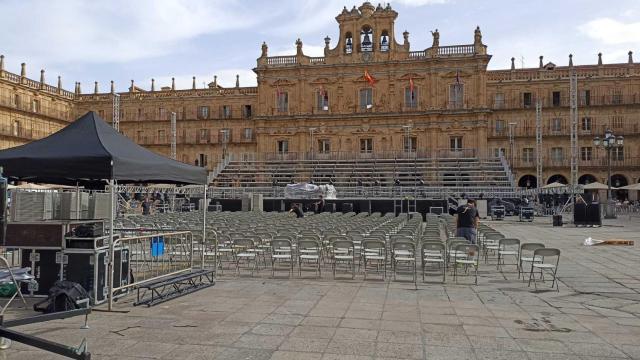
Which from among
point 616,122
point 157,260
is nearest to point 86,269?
point 157,260

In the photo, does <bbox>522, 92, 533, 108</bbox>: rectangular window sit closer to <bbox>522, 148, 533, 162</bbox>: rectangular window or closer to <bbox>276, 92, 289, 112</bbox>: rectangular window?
<bbox>522, 148, 533, 162</bbox>: rectangular window

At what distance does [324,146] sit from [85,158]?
150ft

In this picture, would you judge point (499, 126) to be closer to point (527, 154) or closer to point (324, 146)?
point (527, 154)

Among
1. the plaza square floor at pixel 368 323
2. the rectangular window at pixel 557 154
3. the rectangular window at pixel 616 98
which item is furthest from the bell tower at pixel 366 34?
the plaza square floor at pixel 368 323

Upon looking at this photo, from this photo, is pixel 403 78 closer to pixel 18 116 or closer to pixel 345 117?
pixel 345 117

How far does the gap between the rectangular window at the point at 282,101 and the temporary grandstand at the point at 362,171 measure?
15.9ft

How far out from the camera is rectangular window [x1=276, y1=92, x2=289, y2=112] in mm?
53781

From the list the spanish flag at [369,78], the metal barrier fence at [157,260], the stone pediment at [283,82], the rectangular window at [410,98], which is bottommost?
the metal barrier fence at [157,260]

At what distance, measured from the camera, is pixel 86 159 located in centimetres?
732

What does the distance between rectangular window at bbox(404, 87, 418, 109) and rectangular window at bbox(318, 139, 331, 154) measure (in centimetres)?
838

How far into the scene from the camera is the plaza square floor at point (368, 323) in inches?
222

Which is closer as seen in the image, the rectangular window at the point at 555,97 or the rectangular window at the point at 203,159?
the rectangular window at the point at 555,97

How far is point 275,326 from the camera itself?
21.7ft

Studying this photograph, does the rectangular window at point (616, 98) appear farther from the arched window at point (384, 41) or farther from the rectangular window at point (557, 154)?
the arched window at point (384, 41)
